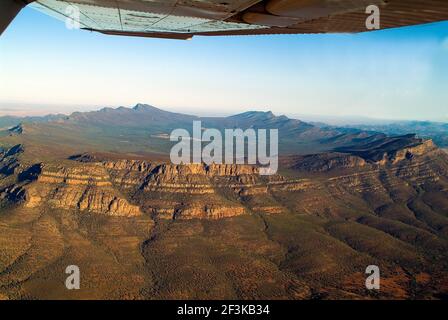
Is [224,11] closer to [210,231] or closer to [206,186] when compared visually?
[210,231]

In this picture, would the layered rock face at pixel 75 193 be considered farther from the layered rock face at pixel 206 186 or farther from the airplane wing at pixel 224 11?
the airplane wing at pixel 224 11

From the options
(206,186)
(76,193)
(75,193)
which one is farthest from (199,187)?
(75,193)

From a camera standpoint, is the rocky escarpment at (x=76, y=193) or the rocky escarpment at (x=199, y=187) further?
the rocky escarpment at (x=199, y=187)

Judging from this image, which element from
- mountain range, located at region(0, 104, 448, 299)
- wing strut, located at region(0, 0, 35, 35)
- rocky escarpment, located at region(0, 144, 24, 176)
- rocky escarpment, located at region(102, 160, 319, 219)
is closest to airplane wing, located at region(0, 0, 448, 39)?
wing strut, located at region(0, 0, 35, 35)

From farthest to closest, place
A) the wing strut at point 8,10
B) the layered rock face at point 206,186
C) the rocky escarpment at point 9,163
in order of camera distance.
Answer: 1. the rocky escarpment at point 9,163
2. the layered rock face at point 206,186
3. the wing strut at point 8,10

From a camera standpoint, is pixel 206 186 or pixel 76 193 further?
pixel 206 186

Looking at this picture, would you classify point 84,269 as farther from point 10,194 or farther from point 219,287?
point 10,194

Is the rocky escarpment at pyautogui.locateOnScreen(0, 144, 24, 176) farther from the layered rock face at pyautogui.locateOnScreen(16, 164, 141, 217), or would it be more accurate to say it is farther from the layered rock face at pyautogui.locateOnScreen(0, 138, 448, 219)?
the layered rock face at pyautogui.locateOnScreen(16, 164, 141, 217)

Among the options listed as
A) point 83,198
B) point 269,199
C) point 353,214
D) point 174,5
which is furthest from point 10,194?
point 174,5

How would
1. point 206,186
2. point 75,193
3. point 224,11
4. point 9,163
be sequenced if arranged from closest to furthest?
point 224,11
point 75,193
point 206,186
point 9,163

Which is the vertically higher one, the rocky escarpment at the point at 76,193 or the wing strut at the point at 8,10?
the wing strut at the point at 8,10

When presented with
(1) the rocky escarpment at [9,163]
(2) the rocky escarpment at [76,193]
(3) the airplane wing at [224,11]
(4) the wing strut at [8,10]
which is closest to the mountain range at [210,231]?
(2) the rocky escarpment at [76,193]

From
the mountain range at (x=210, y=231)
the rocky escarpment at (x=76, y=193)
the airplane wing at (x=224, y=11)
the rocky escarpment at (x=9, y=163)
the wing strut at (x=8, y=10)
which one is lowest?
the mountain range at (x=210, y=231)
